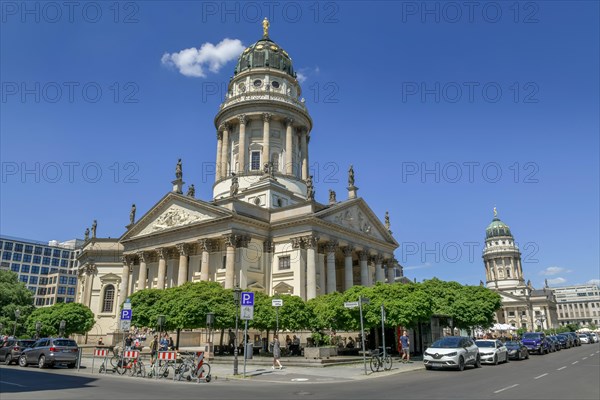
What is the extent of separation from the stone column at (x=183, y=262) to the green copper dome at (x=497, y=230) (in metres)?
133

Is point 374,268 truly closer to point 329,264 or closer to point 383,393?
point 329,264

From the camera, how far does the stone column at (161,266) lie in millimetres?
49750

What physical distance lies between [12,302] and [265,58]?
170ft

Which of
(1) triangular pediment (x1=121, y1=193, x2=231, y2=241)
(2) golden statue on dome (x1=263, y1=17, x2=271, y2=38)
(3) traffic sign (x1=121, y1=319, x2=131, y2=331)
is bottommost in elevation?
(3) traffic sign (x1=121, y1=319, x2=131, y2=331)

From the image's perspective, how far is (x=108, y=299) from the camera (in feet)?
204

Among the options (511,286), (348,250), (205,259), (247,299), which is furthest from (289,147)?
(511,286)

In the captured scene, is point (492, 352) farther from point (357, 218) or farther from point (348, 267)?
point (357, 218)

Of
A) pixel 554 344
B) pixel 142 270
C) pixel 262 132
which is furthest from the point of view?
pixel 262 132

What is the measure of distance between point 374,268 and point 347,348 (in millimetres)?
22736

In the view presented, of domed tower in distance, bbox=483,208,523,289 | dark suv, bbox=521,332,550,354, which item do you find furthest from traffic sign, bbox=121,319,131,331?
domed tower in distance, bbox=483,208,523,289

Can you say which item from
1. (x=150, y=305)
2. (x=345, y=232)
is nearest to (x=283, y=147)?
(x=345, y=232)

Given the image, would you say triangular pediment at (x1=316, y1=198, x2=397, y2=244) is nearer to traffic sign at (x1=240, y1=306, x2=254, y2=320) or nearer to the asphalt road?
traffic sign at (x1=240, y1=306, x2=254, y2=320)

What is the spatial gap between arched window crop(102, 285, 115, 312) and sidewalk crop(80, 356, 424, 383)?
3698cm

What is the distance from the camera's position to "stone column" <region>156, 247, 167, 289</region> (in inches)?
1959
